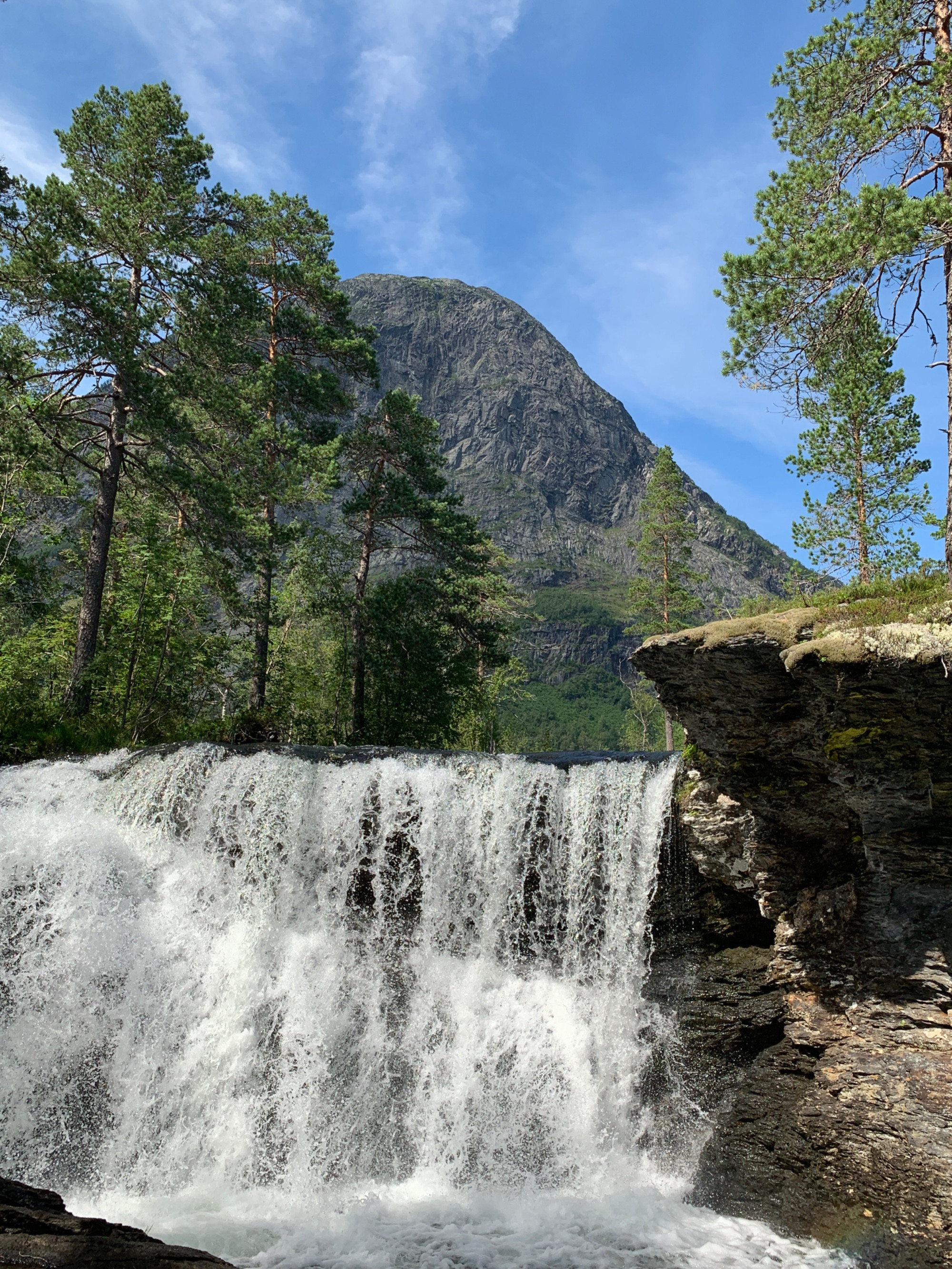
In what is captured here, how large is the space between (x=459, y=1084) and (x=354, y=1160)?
58.0 inches

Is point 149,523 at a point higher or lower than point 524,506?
lower

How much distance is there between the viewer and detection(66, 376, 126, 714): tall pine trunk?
16.1 m

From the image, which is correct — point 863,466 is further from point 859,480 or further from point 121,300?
point 121,300

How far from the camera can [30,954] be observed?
32.3 ft

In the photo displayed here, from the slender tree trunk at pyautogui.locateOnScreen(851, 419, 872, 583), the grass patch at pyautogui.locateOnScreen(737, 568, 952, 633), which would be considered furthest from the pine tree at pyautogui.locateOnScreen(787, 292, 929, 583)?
the grass patch at pyautogui.locateOnScreen(737, 568, 952, 633)

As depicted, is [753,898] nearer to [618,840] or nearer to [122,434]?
[618,840]

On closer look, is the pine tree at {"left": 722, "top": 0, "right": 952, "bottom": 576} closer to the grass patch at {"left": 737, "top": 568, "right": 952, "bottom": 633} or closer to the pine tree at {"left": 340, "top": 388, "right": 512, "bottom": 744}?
the grass patch at {"left": 737, "top": 568, "right": 952, "bottom": 633}

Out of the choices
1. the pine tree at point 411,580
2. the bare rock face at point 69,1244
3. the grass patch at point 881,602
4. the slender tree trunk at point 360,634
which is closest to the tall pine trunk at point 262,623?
the slender tree trunk at point 360,634

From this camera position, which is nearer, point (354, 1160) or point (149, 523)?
point (354, 1160)

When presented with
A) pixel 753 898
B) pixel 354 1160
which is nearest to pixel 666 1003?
pixel 753 898

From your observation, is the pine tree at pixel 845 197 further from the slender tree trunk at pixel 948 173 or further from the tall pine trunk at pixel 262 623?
the tall pine trunk at pixel 262 623

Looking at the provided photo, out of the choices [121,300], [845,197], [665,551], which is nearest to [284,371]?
[121,300]

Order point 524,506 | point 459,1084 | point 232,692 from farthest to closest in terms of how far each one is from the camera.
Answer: point 524,506
point 232,692
point 459,1084

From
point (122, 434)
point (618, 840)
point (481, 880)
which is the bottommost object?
point (481, 880)
